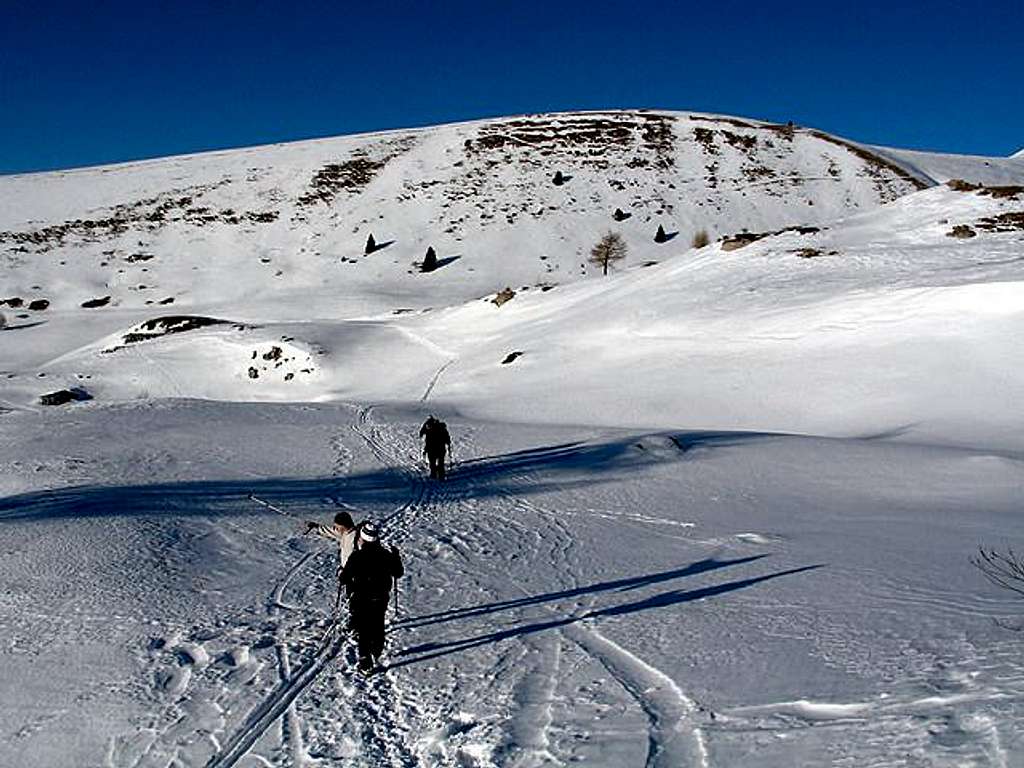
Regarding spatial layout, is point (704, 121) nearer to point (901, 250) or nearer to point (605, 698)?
point (901, 250)

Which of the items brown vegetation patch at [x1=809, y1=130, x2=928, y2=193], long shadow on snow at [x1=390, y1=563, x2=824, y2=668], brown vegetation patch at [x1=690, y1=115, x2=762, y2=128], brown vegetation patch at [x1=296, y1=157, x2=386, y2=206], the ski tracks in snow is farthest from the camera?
brown vegetation patch at [x1=690, y1=115, x2=762, y2=128]

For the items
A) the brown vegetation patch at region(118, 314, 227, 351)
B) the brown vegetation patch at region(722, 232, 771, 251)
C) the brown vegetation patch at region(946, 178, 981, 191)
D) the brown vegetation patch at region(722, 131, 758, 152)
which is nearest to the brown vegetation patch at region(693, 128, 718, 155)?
the brown vegetation patch at region(722, 131, 758, 152)

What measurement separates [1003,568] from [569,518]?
500 cm

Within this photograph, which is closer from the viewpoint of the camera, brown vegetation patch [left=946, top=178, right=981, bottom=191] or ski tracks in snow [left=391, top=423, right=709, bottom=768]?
ski tracks in snow [left=391, top=423, right=709, bottom=768]

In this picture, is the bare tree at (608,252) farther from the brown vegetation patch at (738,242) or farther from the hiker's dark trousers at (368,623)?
the hiker's dark trousers at (368,623)

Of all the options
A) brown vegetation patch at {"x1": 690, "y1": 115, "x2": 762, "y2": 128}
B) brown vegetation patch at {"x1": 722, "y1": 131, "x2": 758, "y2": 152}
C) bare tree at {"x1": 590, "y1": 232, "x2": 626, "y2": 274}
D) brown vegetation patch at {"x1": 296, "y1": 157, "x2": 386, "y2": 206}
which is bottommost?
bare tree at {"x1": 590, "y1": 232, "x2": 626, "y2": 274}

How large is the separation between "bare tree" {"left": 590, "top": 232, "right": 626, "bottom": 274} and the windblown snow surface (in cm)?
1581

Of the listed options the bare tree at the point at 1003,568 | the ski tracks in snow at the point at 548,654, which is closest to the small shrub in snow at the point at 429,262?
the ski tracks in snow at the point at 548,654

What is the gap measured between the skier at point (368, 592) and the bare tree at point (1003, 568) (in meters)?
5.30

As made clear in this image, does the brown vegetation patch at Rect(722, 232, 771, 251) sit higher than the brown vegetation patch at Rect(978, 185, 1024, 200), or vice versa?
the brown vegetation patch at Rect(978, 185, 1024, 200)

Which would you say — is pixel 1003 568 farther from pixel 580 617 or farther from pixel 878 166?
pixel 878 166

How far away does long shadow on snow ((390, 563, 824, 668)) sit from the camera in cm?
705

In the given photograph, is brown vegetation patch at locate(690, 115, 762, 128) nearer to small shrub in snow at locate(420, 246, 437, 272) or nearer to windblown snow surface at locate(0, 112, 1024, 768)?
small shrub in snow at locate(420, 246, 437, 272)

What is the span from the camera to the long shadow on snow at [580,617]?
7.05 m
